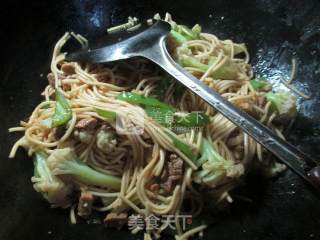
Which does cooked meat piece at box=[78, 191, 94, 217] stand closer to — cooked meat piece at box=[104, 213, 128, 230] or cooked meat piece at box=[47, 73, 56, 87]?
cooked meat piece at box=[104, 213, 128, 230]

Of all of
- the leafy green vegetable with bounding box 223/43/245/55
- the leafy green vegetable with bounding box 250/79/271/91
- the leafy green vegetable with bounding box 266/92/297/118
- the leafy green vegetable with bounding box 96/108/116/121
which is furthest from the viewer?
the leafy green vegetable with bounding box 223/43/245/55

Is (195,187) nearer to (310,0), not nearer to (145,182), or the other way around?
(145,182)

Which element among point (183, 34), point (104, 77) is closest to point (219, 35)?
point (183, 34)

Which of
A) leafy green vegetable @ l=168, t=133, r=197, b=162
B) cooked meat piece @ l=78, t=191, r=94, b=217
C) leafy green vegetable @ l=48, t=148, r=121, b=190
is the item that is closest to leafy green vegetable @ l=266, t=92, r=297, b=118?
leafy green vegetable @ l=168, t=133, r=197, b=162

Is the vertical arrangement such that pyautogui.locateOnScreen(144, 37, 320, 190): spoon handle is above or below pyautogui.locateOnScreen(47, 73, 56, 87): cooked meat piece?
above

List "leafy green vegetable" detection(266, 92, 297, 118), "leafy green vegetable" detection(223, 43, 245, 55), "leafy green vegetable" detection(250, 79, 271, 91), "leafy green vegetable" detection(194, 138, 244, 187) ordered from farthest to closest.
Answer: "leafy green vegetable" detection(223, 43, 245, 55)
"leafy green vegetable" detection(250, 79, 271, 91)
"leafy green vegetable" detection(266, 92, 297, 118)
"leafy green vegetable" detection(194, 138, 244, 187)

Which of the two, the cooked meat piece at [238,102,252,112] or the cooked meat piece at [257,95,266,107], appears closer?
the cooked meat piece at [238,102,252,112]

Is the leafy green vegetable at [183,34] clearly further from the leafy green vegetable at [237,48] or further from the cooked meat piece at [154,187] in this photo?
the cooked meat piece at [154,187]
